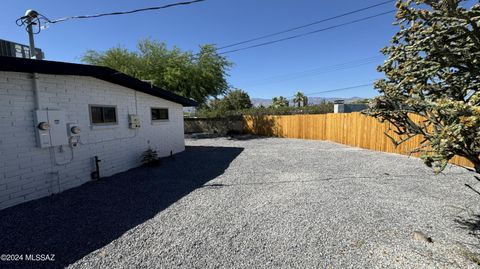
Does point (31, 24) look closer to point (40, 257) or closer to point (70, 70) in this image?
point (70, 70)

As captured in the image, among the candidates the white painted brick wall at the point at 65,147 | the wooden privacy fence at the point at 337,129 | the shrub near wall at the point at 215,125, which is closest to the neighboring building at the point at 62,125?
the white painted brick wall at the point at 65,147

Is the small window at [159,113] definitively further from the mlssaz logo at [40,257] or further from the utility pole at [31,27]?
the mlssaz logo at [40,257]

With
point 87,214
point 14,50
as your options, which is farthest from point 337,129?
point 14,50

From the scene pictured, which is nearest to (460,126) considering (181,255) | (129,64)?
(181,255)

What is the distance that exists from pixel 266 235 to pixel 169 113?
760 cm

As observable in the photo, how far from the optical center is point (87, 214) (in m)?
3.75

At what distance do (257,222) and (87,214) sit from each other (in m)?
2.99

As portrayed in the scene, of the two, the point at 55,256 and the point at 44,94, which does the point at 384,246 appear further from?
the point at 44,94

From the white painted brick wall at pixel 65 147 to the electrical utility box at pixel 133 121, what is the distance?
0.38 feet

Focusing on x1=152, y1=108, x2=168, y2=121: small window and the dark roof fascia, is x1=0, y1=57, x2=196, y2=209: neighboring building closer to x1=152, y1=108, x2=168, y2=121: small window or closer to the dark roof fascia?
the dark roof fascia

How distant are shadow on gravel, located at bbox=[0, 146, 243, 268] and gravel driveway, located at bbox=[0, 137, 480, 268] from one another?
0.8 inches

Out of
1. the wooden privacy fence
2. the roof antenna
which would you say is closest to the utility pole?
the roof antenna

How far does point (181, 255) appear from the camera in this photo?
8.55ft

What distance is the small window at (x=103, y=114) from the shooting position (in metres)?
5.83
